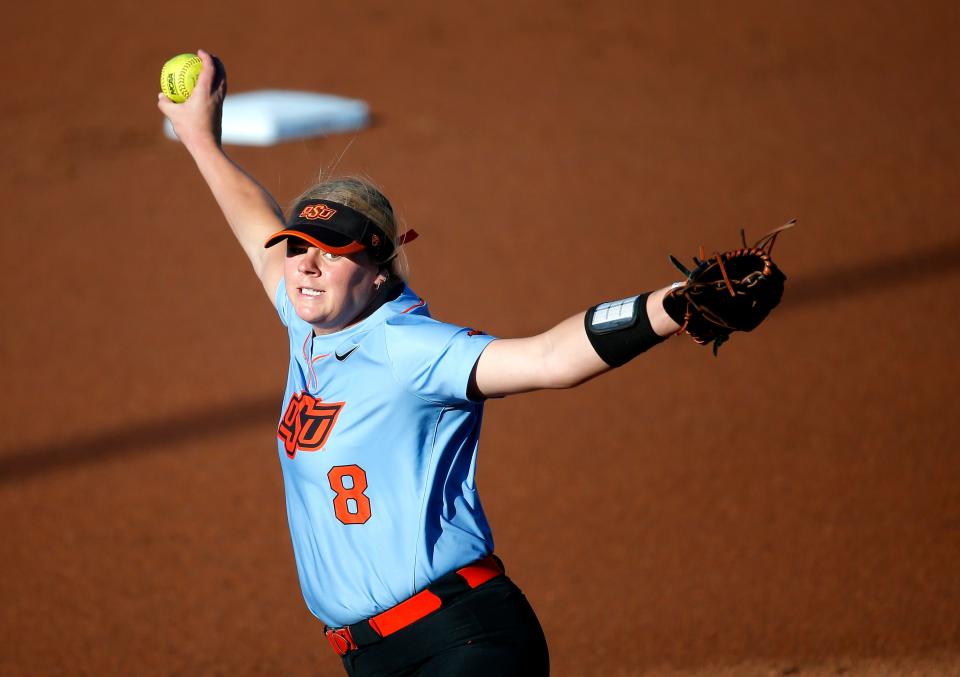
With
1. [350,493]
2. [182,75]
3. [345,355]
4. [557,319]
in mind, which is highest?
[182,75]

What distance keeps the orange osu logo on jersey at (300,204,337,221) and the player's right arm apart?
20.5 inches

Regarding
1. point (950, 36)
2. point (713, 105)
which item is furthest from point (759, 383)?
point (950, 36)

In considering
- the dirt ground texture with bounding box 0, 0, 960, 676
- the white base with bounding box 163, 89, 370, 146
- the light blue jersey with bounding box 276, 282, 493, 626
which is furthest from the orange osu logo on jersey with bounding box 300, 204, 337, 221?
the white base with bounding box 163, 89, 370, 146

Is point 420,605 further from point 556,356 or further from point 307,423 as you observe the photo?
point 556,356

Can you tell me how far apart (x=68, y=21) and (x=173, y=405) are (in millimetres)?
8427

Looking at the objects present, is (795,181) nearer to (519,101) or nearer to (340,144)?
(519,101)

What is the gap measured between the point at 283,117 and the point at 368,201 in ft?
24.1

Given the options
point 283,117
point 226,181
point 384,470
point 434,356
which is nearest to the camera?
point 434,356

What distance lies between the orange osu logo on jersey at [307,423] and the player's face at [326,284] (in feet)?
0.62

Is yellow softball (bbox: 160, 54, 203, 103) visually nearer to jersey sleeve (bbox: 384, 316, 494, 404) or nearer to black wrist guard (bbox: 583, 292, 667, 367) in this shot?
jersey sleeve (bbox: 384, 316, 494, 404)

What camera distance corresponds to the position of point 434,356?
241cm

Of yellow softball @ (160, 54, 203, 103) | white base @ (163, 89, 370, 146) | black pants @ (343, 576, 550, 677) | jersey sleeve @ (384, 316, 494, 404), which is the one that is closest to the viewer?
jersey sleeve @ (384, 316, 494, 404)

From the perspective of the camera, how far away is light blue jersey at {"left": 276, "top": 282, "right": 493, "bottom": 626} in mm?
2516

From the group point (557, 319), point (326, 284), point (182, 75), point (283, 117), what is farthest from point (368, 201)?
point (283, 117)
